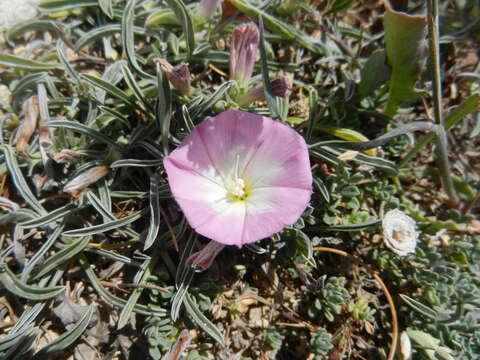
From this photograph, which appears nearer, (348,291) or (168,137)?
(168,137)

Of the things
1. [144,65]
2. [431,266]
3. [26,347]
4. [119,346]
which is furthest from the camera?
[144,65]

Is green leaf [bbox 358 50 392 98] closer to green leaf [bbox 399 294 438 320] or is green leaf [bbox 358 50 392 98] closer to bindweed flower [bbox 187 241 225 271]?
green leaf [bbox 399 294 438 320]

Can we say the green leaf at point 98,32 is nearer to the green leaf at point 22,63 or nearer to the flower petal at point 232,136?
the green leaf at point 22,63

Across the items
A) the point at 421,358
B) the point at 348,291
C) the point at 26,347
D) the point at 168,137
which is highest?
the point at 168,137

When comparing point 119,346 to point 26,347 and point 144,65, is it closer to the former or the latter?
point 26,347

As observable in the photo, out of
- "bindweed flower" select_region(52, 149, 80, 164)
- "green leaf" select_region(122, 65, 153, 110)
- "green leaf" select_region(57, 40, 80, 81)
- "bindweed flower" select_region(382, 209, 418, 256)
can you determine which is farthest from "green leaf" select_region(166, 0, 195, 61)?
"bindweed flower" select_region(382, 209, 418, 256)

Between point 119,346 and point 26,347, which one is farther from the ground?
point 26,347

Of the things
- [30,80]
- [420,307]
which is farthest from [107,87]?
[420,307]

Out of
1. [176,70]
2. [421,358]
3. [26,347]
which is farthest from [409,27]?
[26,347]
